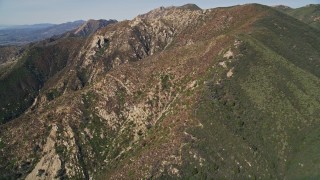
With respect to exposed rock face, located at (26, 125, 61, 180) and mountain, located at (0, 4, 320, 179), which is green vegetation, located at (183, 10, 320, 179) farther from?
exposed rock face, located at (26, 125, 61, 180)

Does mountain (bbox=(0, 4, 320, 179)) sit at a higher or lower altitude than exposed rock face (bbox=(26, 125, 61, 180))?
higher

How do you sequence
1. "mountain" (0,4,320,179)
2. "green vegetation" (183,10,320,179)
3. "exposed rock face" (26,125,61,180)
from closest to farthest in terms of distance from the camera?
1. "green vegetation" (183,10,320,179)
2. "mountain" (0,4,320,179)
3. "exposed rock face" (26,125,61,180)

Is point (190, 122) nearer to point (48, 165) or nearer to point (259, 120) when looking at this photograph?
point (259, 120)

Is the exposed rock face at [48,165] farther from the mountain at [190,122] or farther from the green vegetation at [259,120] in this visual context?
the green vegetation at [259,120]

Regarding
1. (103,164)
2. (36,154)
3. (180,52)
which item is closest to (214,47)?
(180,52)

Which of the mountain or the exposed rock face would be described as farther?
the exposed rock face

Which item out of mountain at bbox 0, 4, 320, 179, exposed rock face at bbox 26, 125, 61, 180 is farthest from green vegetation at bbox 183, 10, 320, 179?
exposed rock face at bbox 26, 125, 61, 180

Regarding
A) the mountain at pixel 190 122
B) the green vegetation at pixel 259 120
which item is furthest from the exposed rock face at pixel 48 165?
the green vegetation at pixel 259 120

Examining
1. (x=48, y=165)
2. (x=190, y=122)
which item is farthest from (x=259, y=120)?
(x=48, y=165)
